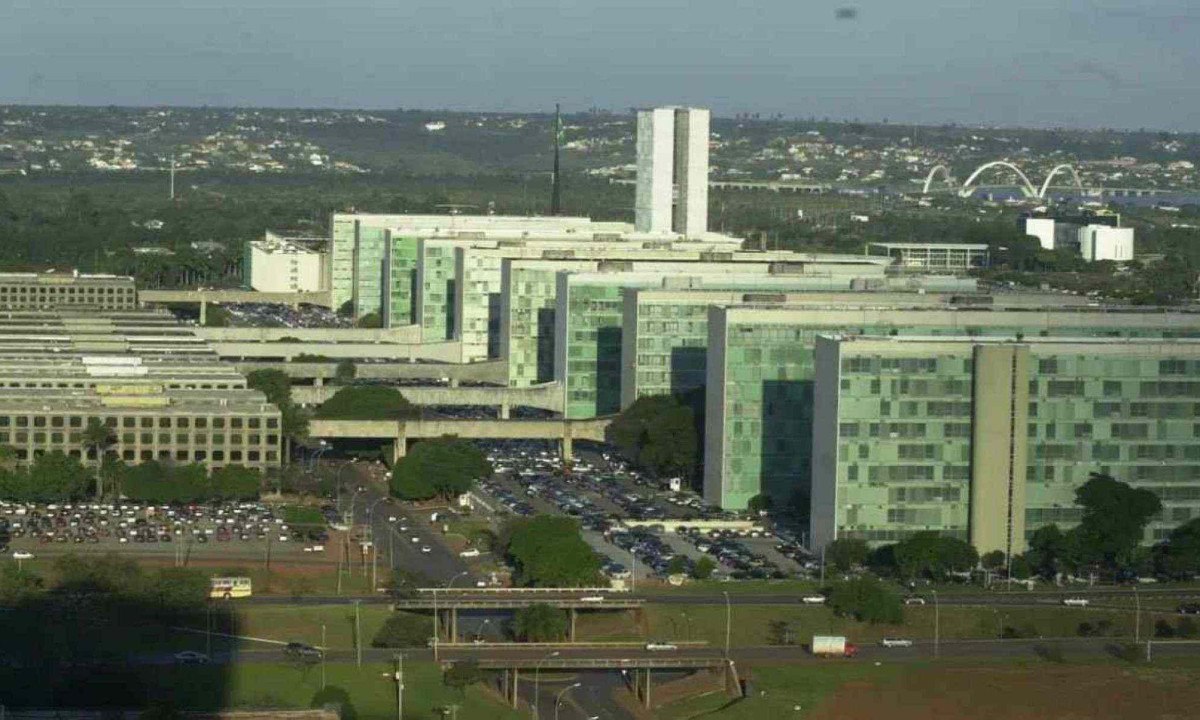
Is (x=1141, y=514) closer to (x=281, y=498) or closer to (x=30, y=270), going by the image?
(x=281, y=498)

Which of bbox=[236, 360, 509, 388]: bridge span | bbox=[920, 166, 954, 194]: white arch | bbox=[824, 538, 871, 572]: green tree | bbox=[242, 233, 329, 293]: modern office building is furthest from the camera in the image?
bbox=[920, 166, 954, 194]: white arch

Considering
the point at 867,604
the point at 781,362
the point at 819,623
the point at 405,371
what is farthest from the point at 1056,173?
the point at 819,623

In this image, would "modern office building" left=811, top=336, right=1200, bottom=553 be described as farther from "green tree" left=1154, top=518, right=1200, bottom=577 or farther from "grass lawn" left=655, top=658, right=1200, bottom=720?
"grass lawn" left=655, top=658, right=1200, bottom=720

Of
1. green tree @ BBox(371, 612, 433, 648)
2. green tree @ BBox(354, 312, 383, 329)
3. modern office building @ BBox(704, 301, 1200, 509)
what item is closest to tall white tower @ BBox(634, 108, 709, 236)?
green tree @ BBox(354, 312, 383, 329)

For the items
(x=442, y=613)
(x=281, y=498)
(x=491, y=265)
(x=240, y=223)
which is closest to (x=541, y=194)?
(x=240, y=223)

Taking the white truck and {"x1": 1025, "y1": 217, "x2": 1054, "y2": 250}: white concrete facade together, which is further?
{"x1": 1025, "y1": 217, "x2": 1054, "y2": 250}: white concrete facade

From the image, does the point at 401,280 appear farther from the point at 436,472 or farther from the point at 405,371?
the point at 436,472

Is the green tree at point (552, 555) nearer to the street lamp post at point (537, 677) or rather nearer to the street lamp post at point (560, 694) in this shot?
the street lamp post at point (537, 677)

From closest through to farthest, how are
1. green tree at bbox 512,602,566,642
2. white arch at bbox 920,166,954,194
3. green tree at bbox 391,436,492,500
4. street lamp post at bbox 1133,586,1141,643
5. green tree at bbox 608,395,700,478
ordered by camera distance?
green tree at bbox 512,602,566,642
street lamp post at bbox 1133,586,1141,643
green tree at bbox 391,436,492,500
green tree at bbox 608,395,700,478
white arch at bbox 920,166,954,194
